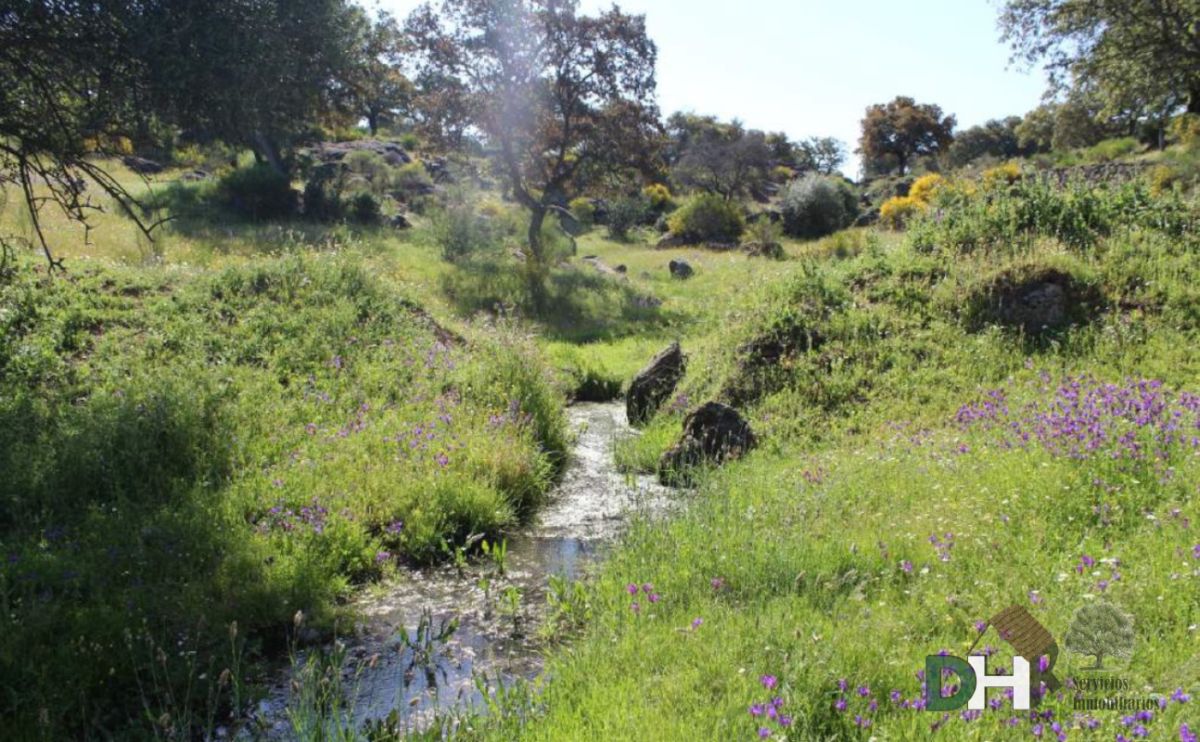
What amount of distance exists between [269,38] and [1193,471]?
1006 cm

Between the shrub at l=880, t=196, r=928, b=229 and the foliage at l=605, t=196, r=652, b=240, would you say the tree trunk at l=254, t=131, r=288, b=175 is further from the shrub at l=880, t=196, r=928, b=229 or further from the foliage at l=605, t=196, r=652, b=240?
the shrub at l=880, t=196, r=928, b=229

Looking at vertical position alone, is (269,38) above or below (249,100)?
above

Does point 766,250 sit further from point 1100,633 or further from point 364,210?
point 1100,633

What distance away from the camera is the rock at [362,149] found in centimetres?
4156

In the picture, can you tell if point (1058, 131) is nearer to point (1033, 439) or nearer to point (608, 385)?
point (608, 385)

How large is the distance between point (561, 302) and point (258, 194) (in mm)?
11960

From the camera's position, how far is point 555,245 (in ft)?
95.0

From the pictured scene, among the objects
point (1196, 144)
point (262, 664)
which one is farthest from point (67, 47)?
point (1196, 144)

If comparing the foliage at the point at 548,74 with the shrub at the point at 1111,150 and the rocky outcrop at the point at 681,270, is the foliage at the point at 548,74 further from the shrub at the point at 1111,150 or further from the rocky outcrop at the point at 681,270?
the shrub at the point at 1111,150

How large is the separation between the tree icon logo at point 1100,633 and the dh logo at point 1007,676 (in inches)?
11.3

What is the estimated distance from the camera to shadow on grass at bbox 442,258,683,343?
20.0 metres

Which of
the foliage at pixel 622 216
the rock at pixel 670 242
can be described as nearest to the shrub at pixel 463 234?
the rock at pixel 670 242

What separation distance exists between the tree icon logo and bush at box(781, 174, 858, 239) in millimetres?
34061

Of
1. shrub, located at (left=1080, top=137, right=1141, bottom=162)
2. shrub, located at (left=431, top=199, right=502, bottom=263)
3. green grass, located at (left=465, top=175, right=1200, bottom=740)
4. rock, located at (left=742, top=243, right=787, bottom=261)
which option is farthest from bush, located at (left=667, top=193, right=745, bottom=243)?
green grass, located at (left=465, top=175, right=1200, bottom=740)
